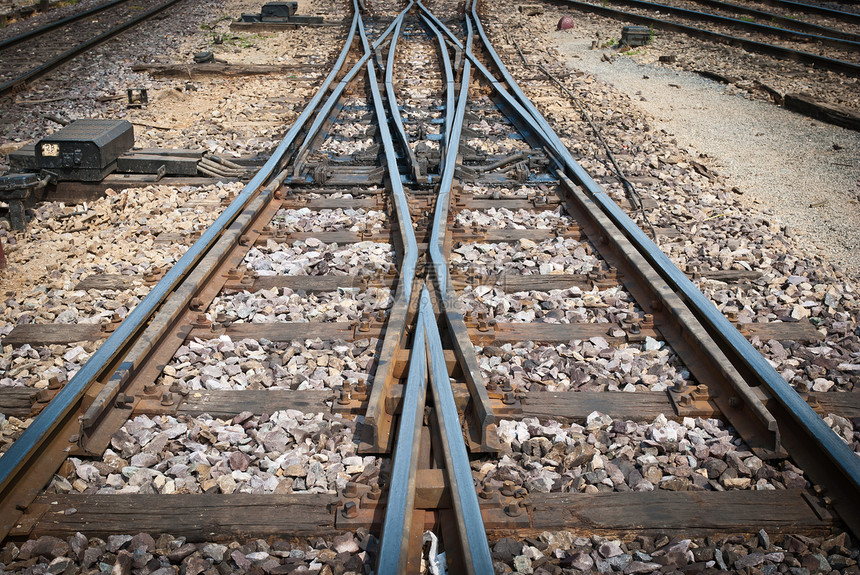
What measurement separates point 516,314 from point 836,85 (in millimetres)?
9034

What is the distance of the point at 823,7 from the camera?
16188 mm

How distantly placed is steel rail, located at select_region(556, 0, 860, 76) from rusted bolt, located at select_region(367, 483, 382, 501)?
11260 mm

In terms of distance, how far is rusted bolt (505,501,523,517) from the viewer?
271cm

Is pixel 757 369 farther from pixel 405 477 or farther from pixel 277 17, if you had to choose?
pixel 277 17

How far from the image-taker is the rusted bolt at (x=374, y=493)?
9.04ft

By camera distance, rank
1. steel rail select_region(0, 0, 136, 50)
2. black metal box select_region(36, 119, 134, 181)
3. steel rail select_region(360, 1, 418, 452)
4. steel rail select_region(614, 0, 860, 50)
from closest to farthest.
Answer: steel rail select_region(360, 1, 418, 452) → black metal box select_region(36, 119, 134, 181) → steel rail select_region(0, 0, 136, 50) → steel rail select_region(614, 0, 860, 50)

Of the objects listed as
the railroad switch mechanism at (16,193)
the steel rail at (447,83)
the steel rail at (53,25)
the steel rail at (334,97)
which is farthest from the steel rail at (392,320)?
the steel rail at (53,25)

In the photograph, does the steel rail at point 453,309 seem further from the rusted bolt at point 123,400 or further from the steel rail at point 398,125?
the rusted bolt at point 123,400

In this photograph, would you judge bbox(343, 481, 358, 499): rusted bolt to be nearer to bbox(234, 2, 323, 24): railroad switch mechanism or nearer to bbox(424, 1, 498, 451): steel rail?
bbox(424, 1, 498, 451): steel rail

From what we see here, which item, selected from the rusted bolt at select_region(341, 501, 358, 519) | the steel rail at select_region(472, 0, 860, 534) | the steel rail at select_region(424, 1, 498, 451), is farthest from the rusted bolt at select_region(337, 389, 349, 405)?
the steel rail at select_region(472, 0, 860, 534)

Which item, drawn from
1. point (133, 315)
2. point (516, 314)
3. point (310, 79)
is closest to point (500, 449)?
point (516, 314)

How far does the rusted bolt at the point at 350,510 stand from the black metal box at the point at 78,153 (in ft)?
15.1

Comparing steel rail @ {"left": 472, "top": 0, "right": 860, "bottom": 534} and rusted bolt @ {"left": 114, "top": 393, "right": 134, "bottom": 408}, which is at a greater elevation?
steel rail @ {"left": 472, "top": 0, "right": 860, "bottom": 534}

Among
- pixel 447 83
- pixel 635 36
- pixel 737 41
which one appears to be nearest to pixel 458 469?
pixel 447 83
